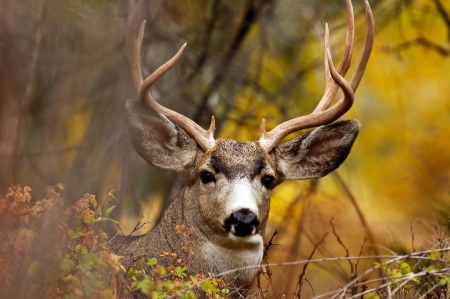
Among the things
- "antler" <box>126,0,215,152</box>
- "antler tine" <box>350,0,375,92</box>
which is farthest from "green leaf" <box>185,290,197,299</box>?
"antler tine" <box>350,0,375,92</box>

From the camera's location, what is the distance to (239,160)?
6176mm

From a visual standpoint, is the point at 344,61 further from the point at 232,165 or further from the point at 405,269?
the point at 405,269

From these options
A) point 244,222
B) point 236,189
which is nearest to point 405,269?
point 244,222

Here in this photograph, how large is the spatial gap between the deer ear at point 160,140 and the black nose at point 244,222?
3.10ft

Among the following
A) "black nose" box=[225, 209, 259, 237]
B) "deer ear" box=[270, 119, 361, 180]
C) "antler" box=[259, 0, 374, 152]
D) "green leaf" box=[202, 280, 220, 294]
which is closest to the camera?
"green leaf" box=[202, 280, 220, 294]

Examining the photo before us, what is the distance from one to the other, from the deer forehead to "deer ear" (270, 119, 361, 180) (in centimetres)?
35

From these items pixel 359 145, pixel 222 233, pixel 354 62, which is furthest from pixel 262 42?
pixel 222 233

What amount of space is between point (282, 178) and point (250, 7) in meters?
4.72

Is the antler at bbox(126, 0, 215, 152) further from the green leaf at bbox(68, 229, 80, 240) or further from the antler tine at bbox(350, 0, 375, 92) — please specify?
the green leaf at bbox(68, 229, 80, 240)

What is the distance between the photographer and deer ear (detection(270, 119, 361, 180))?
6.72 metres

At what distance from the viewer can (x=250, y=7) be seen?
10922 mm

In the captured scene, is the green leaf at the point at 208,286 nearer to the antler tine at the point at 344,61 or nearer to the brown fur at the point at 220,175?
the brown fur at the point at 220,175

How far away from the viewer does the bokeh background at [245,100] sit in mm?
5211

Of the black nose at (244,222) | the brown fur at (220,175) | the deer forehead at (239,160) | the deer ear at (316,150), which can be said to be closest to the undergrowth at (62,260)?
the black nose at (244,222)
